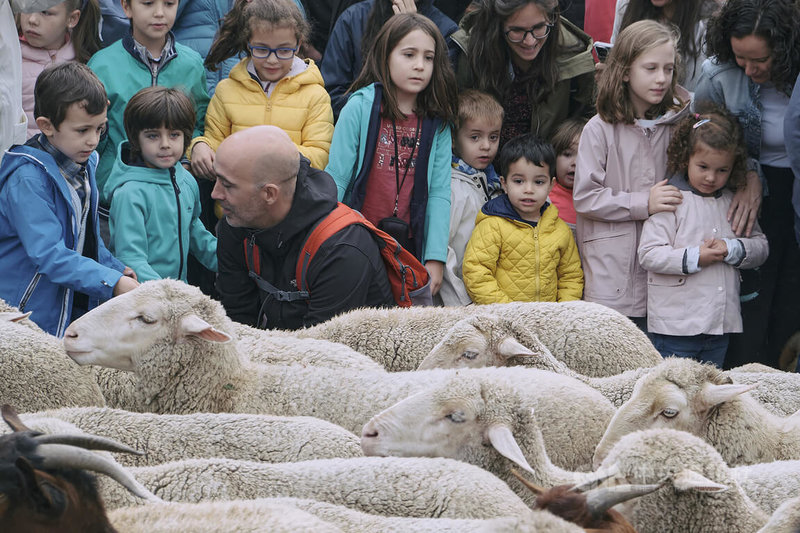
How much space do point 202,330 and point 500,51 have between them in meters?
3.37

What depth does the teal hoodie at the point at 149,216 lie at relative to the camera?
580cm

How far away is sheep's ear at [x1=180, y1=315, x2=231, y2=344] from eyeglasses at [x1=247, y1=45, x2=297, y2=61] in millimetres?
2590

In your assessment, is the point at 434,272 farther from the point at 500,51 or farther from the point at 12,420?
the point at 12,420

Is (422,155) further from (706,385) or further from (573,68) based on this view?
(706,385)

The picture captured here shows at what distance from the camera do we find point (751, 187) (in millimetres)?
6422

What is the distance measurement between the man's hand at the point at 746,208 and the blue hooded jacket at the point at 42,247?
12.2 ft

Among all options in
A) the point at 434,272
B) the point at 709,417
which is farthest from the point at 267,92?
the point at 709,417

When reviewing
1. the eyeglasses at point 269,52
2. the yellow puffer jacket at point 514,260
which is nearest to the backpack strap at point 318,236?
the yellow puffer jacket at point 514,260

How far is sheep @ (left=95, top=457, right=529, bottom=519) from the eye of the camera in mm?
3225

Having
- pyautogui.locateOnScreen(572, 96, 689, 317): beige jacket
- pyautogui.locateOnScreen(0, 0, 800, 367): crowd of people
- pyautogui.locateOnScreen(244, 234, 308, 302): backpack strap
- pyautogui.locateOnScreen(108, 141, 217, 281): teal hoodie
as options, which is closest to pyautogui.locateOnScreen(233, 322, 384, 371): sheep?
pyautogui.locateOnScreen(244, 234, 308, 302): backpack strap

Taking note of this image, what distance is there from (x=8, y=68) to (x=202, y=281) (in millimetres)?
1859

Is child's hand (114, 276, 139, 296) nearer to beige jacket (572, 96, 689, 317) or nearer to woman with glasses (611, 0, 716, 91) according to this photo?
beige jacket (572, 96, 689, 317)

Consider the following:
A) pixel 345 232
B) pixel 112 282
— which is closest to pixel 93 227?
pixel 112 282

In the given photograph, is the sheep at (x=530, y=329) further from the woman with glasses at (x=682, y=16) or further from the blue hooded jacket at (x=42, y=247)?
the woman with glasses at (x=682, y=16)
